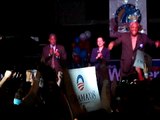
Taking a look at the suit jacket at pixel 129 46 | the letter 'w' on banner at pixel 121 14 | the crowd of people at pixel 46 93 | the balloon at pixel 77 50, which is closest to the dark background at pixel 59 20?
the letter 'w' on banner at pixel 121 14

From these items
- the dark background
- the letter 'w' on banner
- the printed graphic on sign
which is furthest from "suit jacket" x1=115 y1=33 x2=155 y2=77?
the printed graphic on sign

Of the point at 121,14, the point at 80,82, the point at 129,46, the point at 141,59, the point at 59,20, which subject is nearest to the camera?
the point at 80,82

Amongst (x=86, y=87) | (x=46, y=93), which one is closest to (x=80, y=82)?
(x=86, y=87)

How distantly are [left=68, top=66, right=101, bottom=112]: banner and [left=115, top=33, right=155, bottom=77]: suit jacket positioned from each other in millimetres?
4911

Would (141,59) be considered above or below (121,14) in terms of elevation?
below

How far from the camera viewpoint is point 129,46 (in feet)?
27.7

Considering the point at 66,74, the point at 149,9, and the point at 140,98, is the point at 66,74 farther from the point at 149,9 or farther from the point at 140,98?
the point at 149,9

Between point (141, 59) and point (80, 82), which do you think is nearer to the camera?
point (80, 82)

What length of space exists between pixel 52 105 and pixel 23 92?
3.53 ft

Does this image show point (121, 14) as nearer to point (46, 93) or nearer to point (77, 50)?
point (77, 50)

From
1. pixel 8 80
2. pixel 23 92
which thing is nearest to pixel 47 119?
pixel 8 80

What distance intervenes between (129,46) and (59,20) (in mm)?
4933

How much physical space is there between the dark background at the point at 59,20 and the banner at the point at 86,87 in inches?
306

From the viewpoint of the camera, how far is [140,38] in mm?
8383
